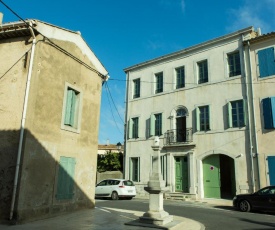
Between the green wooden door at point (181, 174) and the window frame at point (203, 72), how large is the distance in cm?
554

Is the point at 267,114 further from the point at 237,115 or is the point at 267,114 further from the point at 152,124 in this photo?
the point at 152,124

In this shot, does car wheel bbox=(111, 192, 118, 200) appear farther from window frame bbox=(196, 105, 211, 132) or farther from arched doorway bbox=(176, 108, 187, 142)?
window frame bbox=(196, 105, 211, 132)

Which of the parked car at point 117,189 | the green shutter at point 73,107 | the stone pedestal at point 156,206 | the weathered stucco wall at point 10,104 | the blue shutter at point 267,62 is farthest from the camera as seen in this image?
the parked car at point 117,189

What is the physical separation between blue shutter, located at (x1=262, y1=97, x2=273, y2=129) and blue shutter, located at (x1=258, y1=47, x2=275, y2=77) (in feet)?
5.54

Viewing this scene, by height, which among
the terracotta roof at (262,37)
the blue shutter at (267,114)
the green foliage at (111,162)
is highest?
the terracotta roof at (262,37)

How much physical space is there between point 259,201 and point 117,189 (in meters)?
8.67

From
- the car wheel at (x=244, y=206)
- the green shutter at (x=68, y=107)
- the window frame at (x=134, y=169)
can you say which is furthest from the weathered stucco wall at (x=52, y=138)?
the window frame at (x=134, y=169)

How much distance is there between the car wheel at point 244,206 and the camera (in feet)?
41.3

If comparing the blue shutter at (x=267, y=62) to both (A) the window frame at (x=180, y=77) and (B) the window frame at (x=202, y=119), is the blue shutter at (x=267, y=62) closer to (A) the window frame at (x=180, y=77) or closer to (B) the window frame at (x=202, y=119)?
(B) the window frame at (x=202, y=119)

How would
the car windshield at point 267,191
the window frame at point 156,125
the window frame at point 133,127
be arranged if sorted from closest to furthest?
the car windshield at point 267,191 → the window frame at point 156,125 → the window frame at point 133,127

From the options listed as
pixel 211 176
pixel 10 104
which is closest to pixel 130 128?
pixel 211 176

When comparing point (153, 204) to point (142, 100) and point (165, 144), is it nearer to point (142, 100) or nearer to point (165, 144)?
point (165, 144)

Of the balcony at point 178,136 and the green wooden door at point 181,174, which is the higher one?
the balcony at point 178,136

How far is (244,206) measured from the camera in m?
12.7
